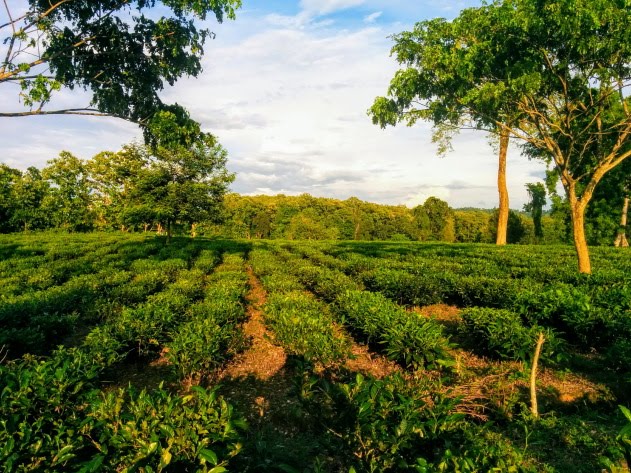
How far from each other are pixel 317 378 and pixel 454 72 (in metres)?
11.3

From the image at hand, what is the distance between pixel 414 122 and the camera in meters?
12.2

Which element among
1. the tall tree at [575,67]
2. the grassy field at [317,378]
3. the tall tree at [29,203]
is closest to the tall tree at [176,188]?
the grassy field at [317,378]

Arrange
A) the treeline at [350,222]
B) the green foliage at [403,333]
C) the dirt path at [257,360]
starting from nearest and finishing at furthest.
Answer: the green foliage at [403,333] < the dirt path at [257,360] < the treeline at [350,222]

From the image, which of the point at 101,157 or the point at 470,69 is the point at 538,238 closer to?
the point at 470,69

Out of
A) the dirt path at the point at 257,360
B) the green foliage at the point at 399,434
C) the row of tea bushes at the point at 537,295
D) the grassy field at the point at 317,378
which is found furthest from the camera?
the row of tea bushes at the point at 537,295

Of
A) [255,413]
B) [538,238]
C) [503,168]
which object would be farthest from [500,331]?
[538,238]

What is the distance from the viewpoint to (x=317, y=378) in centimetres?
277

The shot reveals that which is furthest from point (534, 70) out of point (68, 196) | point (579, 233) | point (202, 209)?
point (68, 196)

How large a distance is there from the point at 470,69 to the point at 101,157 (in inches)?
2498

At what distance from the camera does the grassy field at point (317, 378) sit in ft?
7.98

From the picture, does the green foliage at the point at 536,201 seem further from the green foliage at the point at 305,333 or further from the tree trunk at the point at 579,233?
the green foliage at the point at 305,333

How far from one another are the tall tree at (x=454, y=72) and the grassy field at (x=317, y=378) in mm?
5841

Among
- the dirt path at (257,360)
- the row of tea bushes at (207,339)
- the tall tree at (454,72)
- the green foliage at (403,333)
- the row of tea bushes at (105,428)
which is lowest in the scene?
the dirt path at (257,360)

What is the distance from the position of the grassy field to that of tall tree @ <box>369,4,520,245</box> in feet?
19.2
